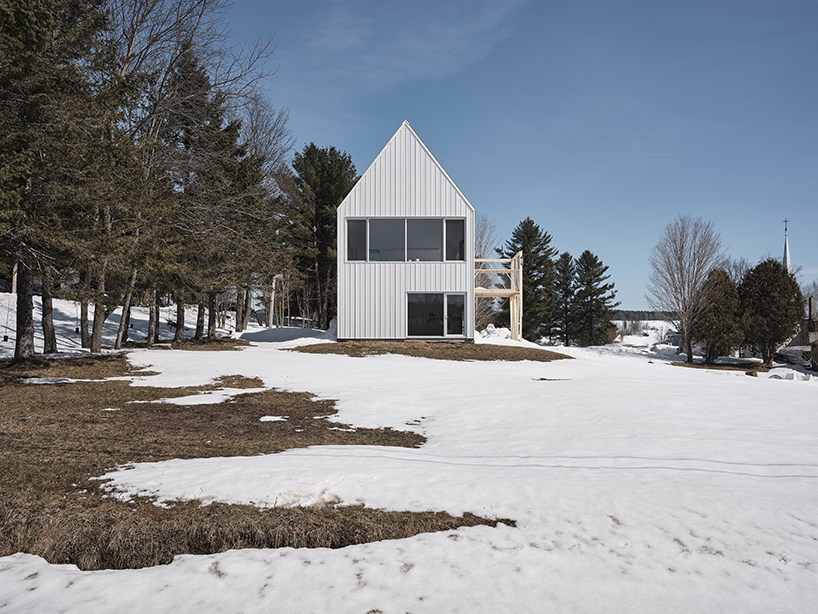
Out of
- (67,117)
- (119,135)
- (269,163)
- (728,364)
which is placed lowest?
(728,364)

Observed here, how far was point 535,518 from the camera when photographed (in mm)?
3738

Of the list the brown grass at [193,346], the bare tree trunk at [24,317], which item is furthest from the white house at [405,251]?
the bare tree trunk at [24,317]

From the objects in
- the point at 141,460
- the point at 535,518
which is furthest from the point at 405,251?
the point at 535,518

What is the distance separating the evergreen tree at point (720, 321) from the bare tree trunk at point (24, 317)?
2773 cm

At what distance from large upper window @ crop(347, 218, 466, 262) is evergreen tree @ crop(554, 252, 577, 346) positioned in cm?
2994

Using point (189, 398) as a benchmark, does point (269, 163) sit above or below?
above

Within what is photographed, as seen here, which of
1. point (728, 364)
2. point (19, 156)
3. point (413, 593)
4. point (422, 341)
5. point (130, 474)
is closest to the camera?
point (413, 593)

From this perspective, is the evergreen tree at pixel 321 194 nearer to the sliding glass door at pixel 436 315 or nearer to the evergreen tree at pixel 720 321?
the sliding glass door at pixel 436 315

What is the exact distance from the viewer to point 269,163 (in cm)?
2673

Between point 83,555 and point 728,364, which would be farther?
point 728,364

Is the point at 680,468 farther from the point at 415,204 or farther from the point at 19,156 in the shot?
the point at 415,204

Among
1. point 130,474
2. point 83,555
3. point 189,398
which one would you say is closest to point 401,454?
point 130,474

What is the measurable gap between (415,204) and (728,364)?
18560 mm

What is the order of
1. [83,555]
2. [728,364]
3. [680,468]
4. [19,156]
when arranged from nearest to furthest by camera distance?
[83,555]
[680,468]
[19,156]
[728,364]
